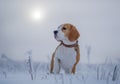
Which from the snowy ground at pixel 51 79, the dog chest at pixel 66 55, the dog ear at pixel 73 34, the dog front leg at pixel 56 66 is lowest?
the snowy ground at pixel 51 79

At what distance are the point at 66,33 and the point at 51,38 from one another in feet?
0.39

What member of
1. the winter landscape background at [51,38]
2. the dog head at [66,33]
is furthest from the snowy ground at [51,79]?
the dog head at [66,33]

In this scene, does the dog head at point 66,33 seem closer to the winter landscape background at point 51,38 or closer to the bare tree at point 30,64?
the winter landscape background at point 51,38

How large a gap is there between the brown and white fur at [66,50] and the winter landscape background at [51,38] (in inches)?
1.4

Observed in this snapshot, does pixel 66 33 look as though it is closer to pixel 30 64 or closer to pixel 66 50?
pixel 66 50

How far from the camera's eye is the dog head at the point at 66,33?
5.96ft

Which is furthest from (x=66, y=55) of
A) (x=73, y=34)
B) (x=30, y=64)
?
(x=30, y=64)

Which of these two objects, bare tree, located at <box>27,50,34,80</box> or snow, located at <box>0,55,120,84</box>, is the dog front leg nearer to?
snow, located at <box>0,55,120,84</box>

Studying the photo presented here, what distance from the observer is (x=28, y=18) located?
187 cm

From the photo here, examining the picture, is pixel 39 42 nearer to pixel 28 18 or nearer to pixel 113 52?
pixel 28 18

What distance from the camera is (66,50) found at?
72.7 inches

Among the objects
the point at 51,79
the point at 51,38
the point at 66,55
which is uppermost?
the point at 51,38

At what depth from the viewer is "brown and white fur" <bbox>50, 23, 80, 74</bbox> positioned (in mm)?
1821

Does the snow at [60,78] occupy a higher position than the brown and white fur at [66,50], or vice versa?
the brown and white fur at [66,50]
